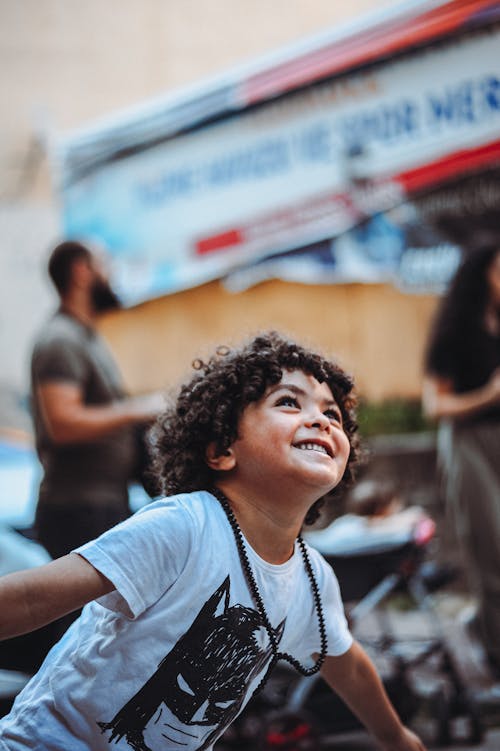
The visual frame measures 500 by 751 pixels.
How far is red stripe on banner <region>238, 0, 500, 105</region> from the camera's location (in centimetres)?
571

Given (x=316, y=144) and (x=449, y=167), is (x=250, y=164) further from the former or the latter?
(x=449, y=167)

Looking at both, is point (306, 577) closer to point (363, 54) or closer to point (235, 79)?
point (363, 54)

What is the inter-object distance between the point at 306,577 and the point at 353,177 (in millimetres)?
5068

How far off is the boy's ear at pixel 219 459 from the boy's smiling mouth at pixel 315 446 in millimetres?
162

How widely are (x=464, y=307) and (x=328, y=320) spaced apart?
3711mm

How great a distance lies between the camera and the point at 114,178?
315 inches

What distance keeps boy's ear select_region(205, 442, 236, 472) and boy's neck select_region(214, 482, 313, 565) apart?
0.19 ft

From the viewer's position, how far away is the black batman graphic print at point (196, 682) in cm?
172

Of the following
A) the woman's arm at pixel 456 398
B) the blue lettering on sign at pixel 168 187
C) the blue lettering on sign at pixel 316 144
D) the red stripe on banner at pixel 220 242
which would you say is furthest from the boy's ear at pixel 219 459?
the blue lettering on sign at pixel 168 187

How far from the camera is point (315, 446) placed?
1.83 m

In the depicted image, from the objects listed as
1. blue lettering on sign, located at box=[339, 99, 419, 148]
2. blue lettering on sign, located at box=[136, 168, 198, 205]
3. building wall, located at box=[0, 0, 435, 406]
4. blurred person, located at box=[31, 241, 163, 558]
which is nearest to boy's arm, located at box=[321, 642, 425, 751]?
blurred person, located at box=[31, 241, 163, 558]

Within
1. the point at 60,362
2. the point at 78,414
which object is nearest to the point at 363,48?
the point at 60,362

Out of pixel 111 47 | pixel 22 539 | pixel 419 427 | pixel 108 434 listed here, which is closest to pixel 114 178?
pixel 111 47

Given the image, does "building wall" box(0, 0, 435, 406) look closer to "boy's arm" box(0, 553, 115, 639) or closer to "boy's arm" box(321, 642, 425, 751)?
"boy's arm" box(321, 642, 425, 751)
